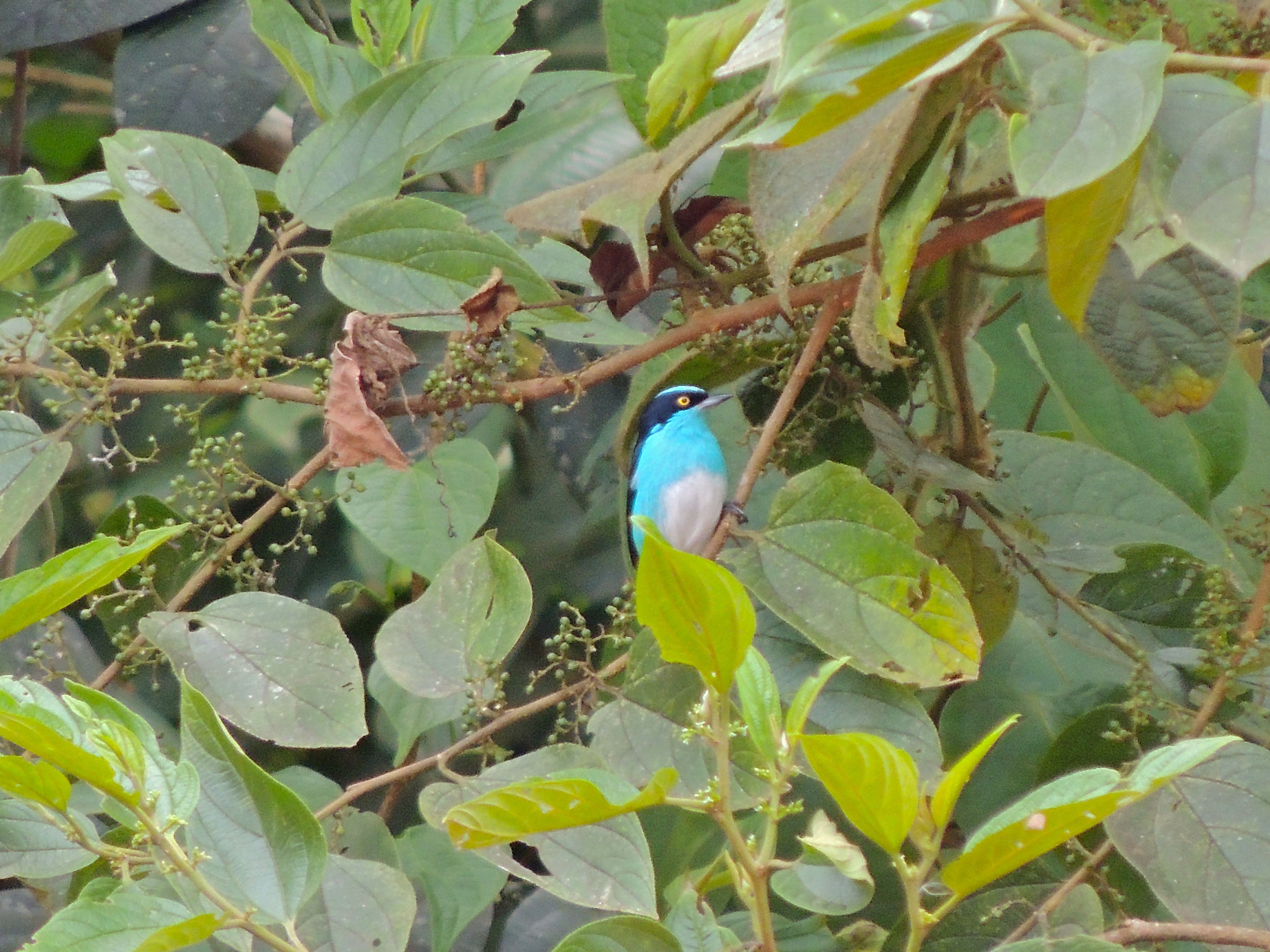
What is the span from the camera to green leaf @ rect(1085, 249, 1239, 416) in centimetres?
127

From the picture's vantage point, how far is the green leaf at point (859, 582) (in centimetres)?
117

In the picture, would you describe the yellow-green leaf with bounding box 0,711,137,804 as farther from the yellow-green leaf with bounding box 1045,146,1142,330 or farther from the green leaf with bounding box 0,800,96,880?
the yellow-green leaf with bounding box 1045,146,1142,330

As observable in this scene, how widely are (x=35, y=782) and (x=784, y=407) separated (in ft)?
2.42

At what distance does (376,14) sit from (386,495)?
0.75 metres

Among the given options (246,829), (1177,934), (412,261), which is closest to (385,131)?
(412,261)

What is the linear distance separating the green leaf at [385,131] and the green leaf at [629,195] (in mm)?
281

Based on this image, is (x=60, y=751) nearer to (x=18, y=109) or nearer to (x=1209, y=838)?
(x=1209, y=838)

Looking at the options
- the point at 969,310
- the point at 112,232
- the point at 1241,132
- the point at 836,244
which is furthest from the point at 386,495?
the point at 112,232

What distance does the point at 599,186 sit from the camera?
1.34 meters

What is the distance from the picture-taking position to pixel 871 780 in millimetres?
790

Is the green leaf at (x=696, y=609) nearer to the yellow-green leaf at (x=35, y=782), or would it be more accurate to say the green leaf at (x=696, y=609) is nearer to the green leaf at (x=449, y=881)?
the yellow-green leaf at (x=35, y=782)

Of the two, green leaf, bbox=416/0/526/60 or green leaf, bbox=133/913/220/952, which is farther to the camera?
green leaf, bbox=416/0/526/60

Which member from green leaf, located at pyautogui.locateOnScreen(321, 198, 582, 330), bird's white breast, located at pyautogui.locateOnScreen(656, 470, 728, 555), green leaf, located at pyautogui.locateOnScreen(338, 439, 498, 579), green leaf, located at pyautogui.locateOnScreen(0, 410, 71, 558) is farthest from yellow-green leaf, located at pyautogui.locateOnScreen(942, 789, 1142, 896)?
bird's white breast, located at pyautogui.locateOnScreen(656, 470, 728, 555)

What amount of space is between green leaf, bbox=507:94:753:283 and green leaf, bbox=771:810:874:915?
535mm
